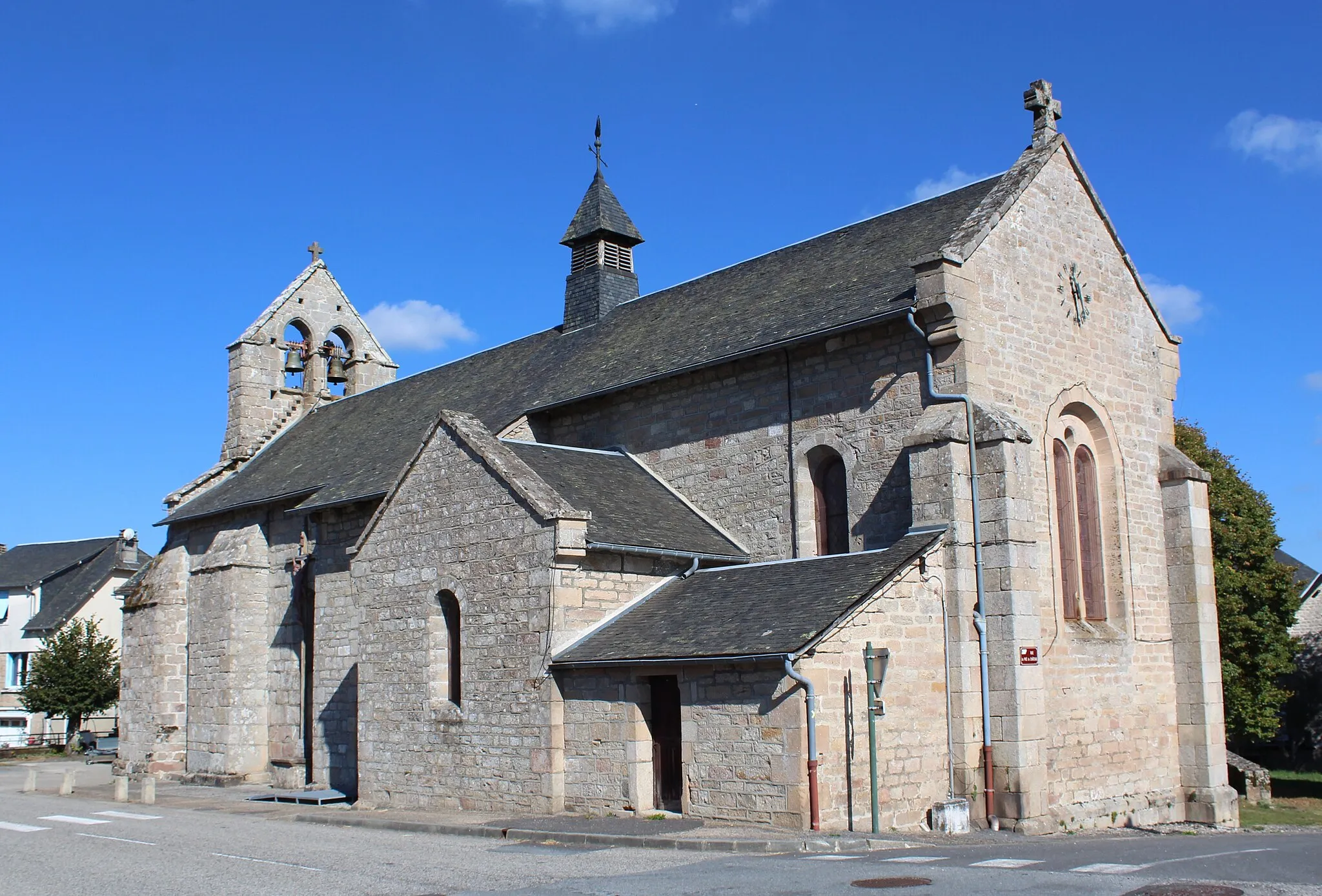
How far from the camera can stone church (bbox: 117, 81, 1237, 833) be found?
587 inches

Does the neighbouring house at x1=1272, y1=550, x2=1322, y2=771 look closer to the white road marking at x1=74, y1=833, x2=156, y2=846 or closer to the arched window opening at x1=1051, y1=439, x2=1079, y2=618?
the arched window opening at x1=1051, y1=439, x2=1079, y2=618

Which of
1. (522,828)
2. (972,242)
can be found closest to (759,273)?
(972,242)

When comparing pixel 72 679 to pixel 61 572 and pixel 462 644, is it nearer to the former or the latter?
pixel 61 572

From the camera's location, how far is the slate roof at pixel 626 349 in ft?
61.7

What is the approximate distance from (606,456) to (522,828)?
25.4 feet

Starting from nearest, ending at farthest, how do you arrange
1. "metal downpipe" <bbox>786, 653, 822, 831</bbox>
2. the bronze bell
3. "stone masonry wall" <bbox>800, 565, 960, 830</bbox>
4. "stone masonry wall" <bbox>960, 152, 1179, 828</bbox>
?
"metal downpipe" <bbox>786, 653, 822, 831</bbox> < "stone masonry wall" <bbox>800, 565, 960, 830</bbox> < "stone masonry wall" <bbox>960, 152, 1179, 828</bbox> < the bronze bell

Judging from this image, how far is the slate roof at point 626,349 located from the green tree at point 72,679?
14803 mm

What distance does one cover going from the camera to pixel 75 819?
18.7 meters

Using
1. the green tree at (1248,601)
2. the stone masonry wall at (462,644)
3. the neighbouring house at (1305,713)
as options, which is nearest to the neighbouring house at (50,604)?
the stone masonry wall at (462,644)

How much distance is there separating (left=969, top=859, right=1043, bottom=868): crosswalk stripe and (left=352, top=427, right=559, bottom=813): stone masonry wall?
257 inches

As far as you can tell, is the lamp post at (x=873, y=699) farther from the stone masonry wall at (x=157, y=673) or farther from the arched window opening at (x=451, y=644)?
the stone masonry wall at (x=157, y=673)

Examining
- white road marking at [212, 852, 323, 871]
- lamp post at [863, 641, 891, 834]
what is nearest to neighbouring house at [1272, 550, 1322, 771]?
lamp post at [863, 641, 891, 834]

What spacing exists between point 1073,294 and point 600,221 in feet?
40.9

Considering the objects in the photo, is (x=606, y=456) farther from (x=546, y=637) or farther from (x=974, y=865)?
(x=974, y=865)
